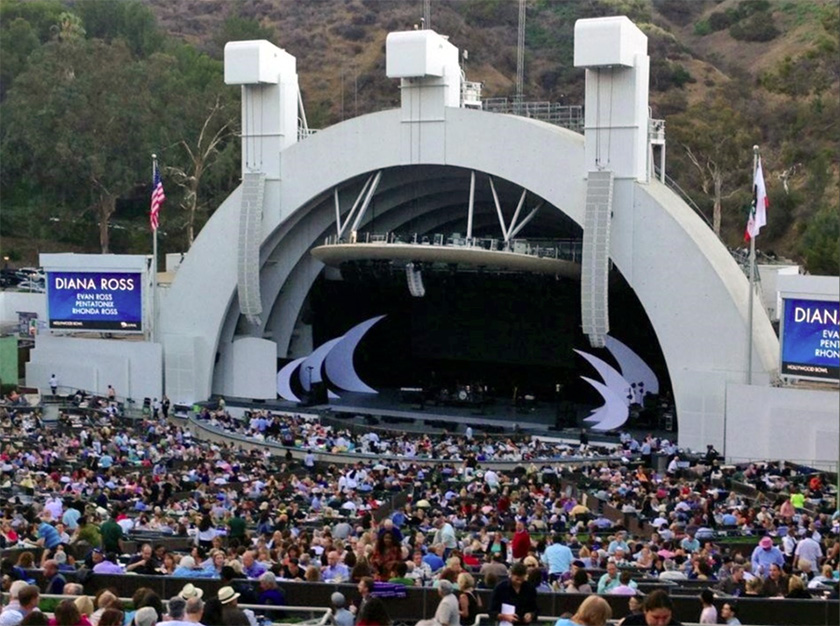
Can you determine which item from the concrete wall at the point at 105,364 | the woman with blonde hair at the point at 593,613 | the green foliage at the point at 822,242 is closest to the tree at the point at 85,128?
the concrete wall at the point at 105,364

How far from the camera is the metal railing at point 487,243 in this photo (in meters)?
40.5

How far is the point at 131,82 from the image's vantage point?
71625mm

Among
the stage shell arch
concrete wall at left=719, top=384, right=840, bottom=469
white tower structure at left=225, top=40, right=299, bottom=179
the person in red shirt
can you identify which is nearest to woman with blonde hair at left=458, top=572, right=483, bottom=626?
the person in red shirt

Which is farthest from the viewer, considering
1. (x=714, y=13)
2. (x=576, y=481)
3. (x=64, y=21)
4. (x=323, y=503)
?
(x=714, y=13)

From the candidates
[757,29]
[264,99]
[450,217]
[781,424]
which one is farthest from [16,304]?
[757,29]

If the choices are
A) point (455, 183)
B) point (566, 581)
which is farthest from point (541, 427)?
point (566, 581)

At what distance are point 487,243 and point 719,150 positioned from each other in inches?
1155

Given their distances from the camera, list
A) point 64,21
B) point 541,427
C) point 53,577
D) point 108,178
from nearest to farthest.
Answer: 1. point 53,577
2. point 541,427
3. point 108,178
4. point 64,21

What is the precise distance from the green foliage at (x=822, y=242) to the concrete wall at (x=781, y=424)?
18.5 metres

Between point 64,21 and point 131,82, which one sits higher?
point 64,21

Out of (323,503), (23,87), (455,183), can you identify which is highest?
(23,87)

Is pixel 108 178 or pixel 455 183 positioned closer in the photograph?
pixel 455 183

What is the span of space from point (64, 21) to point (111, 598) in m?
80.4

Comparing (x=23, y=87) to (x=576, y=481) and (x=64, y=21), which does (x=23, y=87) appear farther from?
(x=576, y=481)
